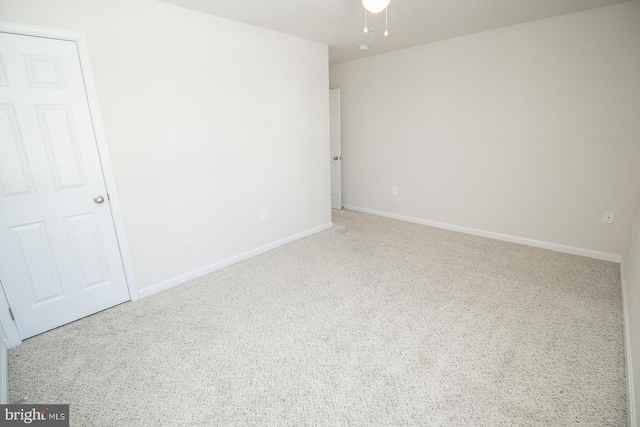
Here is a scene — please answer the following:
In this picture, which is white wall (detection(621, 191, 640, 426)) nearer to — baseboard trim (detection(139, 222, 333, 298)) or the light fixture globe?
the light fixture globe

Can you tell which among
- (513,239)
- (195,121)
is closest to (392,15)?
(195,121)

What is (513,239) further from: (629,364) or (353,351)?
(353,351)

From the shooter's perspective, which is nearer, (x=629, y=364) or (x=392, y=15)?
(x=629, y=364)

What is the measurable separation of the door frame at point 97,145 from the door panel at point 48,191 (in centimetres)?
3

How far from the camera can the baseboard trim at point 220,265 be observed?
267cm

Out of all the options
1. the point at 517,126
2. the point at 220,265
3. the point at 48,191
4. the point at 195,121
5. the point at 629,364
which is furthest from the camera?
the point at 517,126

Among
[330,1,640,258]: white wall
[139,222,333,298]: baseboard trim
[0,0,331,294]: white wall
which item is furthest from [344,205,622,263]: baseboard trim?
[0,0,331,294]: white wall

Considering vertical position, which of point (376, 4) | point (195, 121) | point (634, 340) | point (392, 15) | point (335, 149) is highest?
point (392, 15)

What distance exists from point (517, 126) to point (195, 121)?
11.4ft

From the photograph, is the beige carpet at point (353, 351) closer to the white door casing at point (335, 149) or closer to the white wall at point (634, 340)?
the white wall at point (634, 340)

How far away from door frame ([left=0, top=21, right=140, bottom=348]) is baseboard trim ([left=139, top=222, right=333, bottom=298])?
135mm

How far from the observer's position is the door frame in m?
1.91

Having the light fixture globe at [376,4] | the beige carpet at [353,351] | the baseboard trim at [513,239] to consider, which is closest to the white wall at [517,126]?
the baseboard trim at [513,239]

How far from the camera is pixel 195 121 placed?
272 cm
